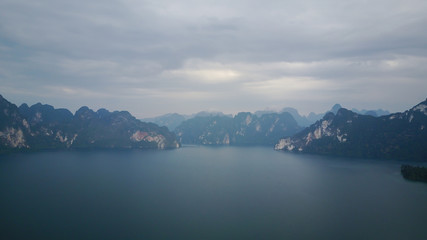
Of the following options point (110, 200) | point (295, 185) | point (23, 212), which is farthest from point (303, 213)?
point (23, 212)

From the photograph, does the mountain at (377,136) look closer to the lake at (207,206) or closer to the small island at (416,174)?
the small island at (416,174)

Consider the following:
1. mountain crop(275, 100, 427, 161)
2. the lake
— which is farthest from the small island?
mountain crop(275, 100, 427, 161)

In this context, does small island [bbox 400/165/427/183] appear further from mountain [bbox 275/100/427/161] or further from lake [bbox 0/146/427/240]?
mountain [bbox 275/100/427/161]

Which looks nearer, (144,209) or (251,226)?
(251,226)

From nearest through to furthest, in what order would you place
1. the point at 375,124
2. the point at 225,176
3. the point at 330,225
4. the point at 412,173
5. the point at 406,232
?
the point at 406,232, the point at 330,225, the point at 412,173, the point at 225,176, the point at 375,124

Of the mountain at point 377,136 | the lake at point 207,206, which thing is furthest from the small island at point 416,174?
the mountain at point 377,136

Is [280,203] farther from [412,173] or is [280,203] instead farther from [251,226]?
[412,173]
